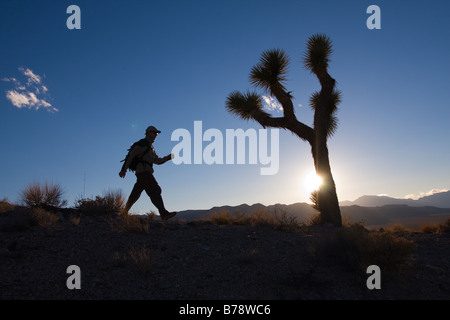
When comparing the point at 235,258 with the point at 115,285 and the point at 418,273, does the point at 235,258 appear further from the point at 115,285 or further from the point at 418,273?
the point at 418,273

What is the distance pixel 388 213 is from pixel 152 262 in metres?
66.7

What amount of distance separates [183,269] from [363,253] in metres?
3.02

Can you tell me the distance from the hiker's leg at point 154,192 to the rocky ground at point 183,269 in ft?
4.47

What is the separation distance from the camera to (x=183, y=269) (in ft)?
18.2

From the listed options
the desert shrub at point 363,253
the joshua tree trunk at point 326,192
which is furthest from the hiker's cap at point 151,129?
the joshua tree trunk at point 326,192

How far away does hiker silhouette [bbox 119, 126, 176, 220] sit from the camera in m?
8.83

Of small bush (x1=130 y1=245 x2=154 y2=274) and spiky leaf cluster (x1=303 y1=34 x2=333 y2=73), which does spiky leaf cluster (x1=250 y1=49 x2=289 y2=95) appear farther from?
small bush (x1=130 y1=245 x2=154 y2=274)

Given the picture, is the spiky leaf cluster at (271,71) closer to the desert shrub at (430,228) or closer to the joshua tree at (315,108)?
the joshua tree at (315,108)

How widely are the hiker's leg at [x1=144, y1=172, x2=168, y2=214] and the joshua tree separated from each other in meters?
5.50

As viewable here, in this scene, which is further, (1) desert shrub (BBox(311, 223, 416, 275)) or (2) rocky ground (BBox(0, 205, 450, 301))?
(1) desert shrub (BBox(311, 223, 416, 275))

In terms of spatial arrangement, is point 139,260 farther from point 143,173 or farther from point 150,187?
point 143,173

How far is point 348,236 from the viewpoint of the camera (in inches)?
242

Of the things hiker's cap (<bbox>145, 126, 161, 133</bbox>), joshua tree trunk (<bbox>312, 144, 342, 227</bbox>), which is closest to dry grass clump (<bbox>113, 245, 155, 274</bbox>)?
hiker's cap (<bbox>145, 126, 161, 133</bbox>)

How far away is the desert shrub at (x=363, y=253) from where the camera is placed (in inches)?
217
